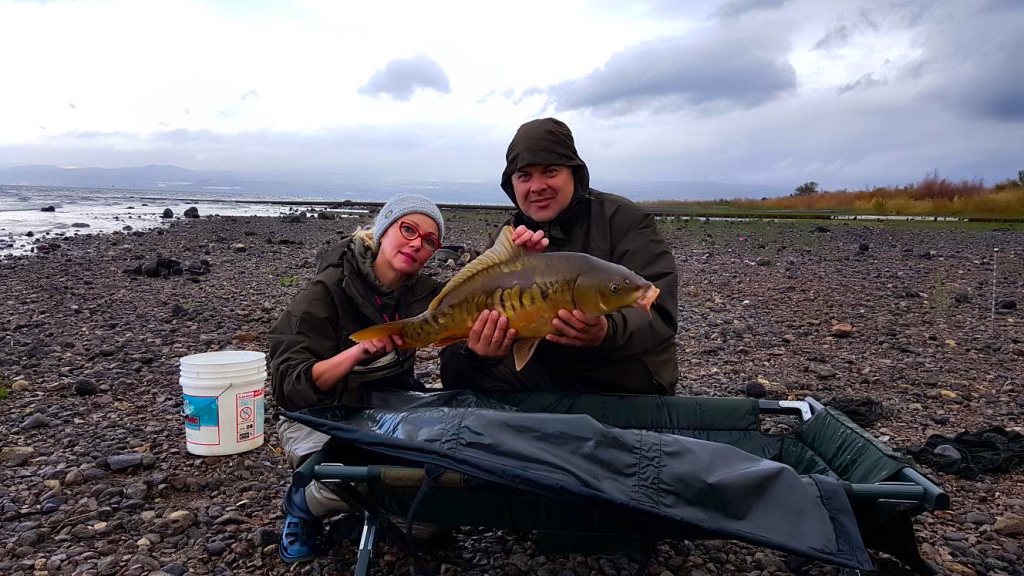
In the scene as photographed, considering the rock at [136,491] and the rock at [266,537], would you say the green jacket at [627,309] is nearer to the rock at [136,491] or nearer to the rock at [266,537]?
the rock at [266,537]

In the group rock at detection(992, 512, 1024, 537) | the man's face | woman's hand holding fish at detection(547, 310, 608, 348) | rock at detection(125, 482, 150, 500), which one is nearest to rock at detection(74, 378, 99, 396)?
rock at detection(125, 482, 150, 500)

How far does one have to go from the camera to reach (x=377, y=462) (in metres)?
3.58

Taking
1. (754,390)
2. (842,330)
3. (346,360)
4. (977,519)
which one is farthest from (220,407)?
(842,330)

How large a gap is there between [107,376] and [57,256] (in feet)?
40.2

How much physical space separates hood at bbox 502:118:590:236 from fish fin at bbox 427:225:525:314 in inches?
33.3

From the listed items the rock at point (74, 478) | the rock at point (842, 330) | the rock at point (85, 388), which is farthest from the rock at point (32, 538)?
the rock at point (842, 330)

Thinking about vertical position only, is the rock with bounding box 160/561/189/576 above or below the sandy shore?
below

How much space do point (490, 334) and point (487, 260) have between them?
389 millimetres

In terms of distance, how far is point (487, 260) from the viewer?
3.79 m

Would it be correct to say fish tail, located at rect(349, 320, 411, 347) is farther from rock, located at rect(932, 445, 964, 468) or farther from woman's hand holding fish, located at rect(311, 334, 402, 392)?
rock, located at rect(932, 445, 964, 468)

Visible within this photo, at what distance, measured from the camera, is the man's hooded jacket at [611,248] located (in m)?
4.26

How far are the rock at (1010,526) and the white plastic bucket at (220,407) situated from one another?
4.41 metres

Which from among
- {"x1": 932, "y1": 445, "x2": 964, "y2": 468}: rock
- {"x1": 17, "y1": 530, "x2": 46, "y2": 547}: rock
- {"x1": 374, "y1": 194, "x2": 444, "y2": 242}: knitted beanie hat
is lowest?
{"x1": 17, "y1": 530, "x2": 46, "y2": 547}: rock

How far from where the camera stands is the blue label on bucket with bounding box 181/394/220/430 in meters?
4.69
